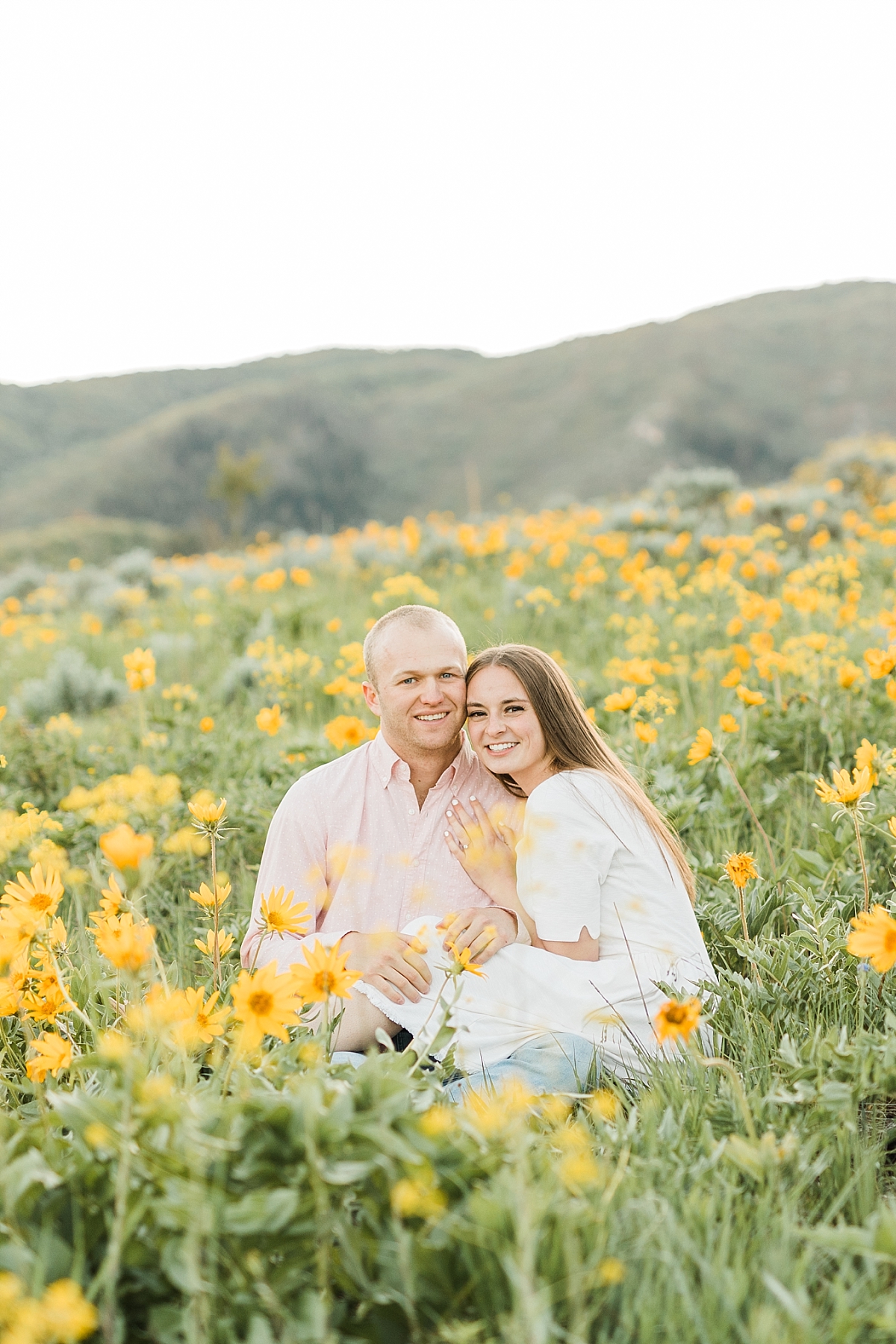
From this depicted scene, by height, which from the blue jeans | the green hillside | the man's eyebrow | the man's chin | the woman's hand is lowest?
the blue jeans

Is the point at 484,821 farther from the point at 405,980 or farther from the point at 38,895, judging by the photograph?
the point at 38,895

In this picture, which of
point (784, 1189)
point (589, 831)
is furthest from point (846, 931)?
point (784, 1189)

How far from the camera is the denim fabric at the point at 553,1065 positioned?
2.09 m

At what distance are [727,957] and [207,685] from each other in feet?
13.4

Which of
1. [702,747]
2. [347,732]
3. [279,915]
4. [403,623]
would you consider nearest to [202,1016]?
[279,915]

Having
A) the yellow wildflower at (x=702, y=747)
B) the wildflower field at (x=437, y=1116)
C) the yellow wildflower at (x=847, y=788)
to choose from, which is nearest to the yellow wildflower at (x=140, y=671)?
the wildflower field at (x=437, y=1116)

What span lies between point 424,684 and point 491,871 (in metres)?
0.56

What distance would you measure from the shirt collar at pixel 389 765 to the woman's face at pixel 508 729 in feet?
0.69

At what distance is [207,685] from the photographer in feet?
19.3

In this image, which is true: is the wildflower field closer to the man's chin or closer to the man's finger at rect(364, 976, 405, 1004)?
the man's finger at rect(364, 976, 405, 1004)

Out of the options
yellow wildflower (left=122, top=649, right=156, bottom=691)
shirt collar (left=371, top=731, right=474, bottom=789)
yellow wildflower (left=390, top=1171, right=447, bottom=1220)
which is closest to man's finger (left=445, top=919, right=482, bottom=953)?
shirt collar (left=371, top=731, right=474, bottom=789)

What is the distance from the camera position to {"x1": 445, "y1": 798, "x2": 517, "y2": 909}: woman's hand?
2.54 meters

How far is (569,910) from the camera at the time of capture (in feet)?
7.31

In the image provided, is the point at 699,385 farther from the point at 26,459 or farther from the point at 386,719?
the point at 386,719
